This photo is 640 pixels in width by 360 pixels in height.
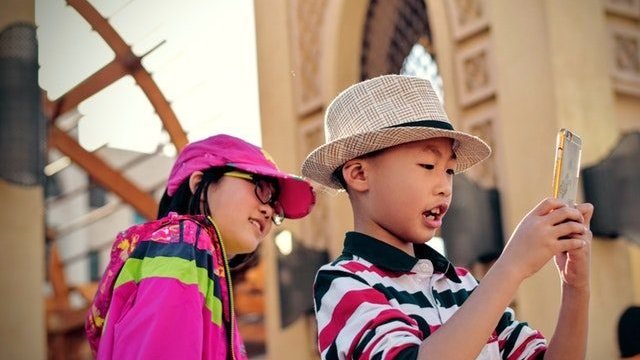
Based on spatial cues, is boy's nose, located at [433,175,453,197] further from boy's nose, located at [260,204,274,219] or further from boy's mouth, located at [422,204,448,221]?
boy's nose, located at [260,204,274,219]

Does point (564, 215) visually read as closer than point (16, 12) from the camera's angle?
Yes

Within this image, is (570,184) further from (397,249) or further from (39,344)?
(39,344)

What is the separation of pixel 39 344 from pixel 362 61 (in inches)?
143

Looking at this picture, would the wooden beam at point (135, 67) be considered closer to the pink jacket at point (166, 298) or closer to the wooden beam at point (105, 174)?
the pink jacket at point (166, 298)

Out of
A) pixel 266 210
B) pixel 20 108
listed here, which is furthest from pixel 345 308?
pixel 20 108

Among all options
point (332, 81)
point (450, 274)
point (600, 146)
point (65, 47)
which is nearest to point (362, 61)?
point (332, 81)

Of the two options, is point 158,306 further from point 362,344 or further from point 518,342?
point 518,342

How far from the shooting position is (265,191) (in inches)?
103

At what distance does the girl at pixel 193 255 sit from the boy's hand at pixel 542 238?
29.5 inches

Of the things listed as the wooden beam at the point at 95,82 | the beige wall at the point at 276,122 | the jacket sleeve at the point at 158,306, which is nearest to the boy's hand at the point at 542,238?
the jacket sleeve at the point at 158,306

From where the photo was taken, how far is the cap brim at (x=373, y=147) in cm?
202

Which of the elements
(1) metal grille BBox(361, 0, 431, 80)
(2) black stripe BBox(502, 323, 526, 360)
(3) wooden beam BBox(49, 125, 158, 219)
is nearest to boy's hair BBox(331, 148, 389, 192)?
(2) black stripe BBox(502, 323, 526, 360)

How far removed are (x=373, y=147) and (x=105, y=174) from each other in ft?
24.2

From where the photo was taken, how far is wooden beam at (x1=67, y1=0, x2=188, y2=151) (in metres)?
4.58
